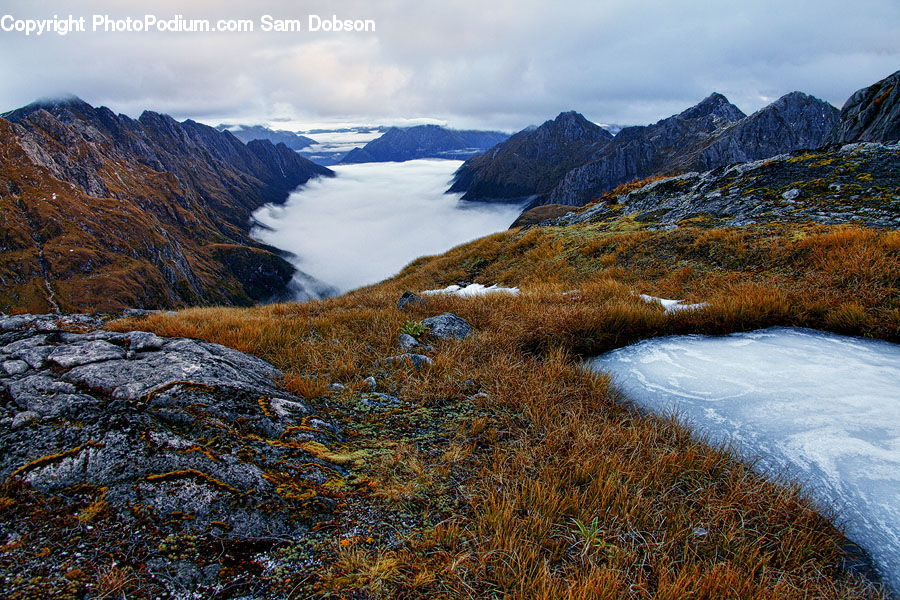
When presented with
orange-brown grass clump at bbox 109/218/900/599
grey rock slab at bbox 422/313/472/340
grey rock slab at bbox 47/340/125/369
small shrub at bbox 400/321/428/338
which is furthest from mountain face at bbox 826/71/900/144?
grey rock slab at bbox 47/340/125/369

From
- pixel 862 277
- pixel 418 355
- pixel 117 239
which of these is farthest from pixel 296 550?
pixel 117 239

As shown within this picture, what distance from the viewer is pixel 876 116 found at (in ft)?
83.0

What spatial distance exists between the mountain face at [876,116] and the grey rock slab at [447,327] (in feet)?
90.6

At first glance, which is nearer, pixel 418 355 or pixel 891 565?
pixel 891 565

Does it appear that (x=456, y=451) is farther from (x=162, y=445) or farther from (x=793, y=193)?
(x=793, y=193)

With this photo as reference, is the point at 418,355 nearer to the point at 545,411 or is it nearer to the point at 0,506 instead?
the point at 545,411

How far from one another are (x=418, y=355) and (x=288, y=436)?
2.12 meters

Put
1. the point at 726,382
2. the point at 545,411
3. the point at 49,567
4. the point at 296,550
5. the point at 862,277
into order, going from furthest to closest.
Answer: the point at 862,277
the point at 726,382
the point at 545,411
the point at 296,550
the point at 49,567

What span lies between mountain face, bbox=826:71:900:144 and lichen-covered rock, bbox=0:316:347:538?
30.9m

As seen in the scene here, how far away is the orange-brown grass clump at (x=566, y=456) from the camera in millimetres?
2256

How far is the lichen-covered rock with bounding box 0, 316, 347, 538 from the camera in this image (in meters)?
2.52

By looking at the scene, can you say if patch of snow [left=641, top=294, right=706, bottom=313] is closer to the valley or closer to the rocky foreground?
the valley

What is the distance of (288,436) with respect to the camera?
3482 mm

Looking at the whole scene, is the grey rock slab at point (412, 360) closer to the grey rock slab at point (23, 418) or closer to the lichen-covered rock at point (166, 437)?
the lichen-covered rock at point (166, 437)
